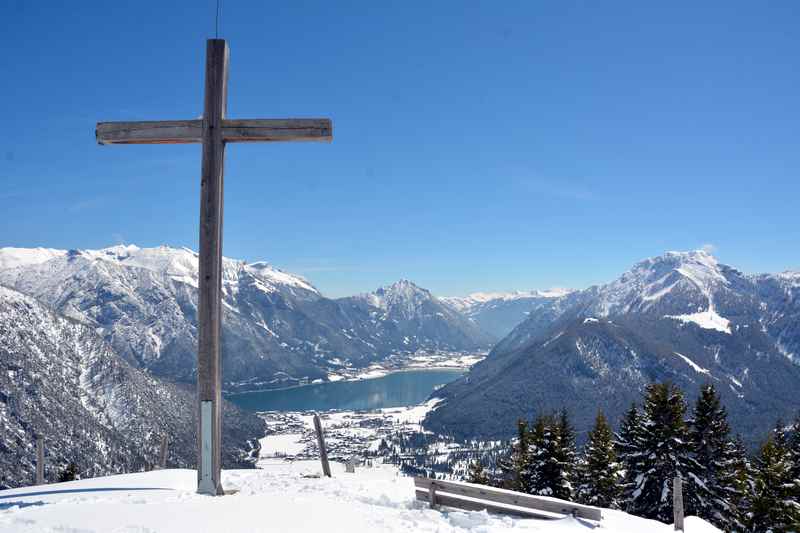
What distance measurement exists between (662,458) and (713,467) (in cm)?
302

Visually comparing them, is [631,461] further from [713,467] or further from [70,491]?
[70,491]

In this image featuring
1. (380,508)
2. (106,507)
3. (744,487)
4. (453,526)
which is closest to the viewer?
(106,507)

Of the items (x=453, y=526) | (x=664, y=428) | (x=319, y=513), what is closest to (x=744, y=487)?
(x=664, y=428)

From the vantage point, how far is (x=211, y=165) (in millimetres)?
9148

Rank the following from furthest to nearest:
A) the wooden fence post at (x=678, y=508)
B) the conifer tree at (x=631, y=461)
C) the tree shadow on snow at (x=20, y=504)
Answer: the conifer tree at (x=631, y=461)
the wooden fence post at (x=678, y=508)
the tree shadow on snow at (x=20, y=504)

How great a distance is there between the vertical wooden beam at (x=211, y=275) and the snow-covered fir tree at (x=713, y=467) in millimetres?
24067

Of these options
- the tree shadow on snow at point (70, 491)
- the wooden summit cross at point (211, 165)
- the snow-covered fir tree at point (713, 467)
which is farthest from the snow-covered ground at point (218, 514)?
the snow-covered fir tree at point (713, 467)

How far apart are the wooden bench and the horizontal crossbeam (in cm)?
675

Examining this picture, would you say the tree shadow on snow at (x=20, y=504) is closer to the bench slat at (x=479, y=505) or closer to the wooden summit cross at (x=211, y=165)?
the wooden summit cross at (x=211, y=165)

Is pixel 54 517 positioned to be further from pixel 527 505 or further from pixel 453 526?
pixel 527 505

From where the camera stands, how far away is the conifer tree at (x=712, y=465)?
24656 mm

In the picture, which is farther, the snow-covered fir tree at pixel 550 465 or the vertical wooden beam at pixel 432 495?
the snow-covered fir tree at pixel 550 465

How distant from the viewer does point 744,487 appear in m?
25.0

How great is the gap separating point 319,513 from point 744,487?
2551 cm
